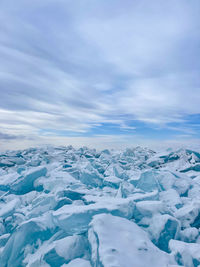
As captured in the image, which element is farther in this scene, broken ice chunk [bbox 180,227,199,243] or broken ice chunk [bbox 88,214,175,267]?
→ broken ice chunk [bbox 180,227,199,243]

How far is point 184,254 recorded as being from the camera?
1530mm

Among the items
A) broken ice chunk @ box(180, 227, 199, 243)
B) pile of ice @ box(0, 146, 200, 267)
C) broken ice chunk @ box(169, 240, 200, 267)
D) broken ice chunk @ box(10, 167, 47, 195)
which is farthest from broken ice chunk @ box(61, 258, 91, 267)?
broken ice chunk @ box(10, 167, 47, 195)

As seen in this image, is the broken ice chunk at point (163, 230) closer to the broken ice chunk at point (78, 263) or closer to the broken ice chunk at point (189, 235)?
the broken ice chunk at point (189, 235)

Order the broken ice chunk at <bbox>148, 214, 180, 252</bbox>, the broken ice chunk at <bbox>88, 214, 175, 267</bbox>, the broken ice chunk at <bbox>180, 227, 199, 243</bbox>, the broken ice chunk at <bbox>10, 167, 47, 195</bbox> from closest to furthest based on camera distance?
the broken ice chunk at <bbox>88, 214, 175, 267</bbox>, the broken ice chunk at <bbox>148, 214, 180, 252</bbox>, the broken ice chunk at <bbox>180, 227, 199, 243</bbox>, the broken ice chunk at <bbox>10, 167, 47, 195</bbox>

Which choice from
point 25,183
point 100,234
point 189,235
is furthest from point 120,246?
point 25,183

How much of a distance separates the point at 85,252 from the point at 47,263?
273 millimetres

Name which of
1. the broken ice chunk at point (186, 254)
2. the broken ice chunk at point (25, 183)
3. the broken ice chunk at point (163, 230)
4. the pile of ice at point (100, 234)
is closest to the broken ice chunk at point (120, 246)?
the pile of ice at point (100, 234)

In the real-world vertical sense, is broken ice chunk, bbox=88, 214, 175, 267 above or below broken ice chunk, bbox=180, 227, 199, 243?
above

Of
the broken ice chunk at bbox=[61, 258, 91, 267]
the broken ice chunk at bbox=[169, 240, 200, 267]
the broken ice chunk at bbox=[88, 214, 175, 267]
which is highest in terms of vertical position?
the broken ice chunk at bbox=[88, 214, 175, 267]

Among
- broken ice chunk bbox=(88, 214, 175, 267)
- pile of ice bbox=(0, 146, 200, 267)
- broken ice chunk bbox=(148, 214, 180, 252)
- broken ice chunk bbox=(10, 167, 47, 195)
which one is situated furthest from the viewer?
broken ice chunk bbox=(10, 167, 47, 195)

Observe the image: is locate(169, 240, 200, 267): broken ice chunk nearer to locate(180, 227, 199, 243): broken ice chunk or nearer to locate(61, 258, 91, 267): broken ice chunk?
locate(180, 227, 199, 243): broken ice chunk

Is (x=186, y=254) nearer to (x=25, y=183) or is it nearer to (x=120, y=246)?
(x=120, y=246)

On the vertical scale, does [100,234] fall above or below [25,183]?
above

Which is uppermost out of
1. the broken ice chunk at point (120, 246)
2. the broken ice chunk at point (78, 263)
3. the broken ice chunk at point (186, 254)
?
the broken ice chunk at point (120, 246)
